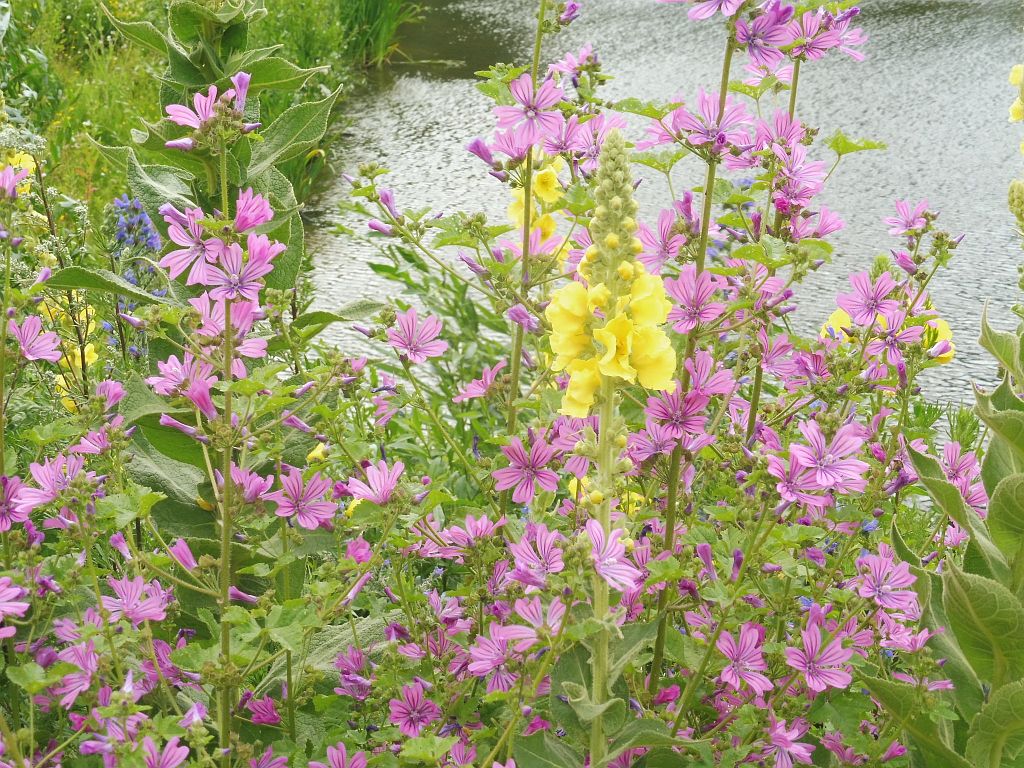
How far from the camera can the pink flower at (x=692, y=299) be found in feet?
4.21

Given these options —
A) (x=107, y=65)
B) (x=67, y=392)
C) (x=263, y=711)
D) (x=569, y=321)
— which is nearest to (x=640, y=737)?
(x=569, y=321)

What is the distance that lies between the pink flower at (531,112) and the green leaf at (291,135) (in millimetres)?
308

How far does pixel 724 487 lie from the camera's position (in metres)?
1.70

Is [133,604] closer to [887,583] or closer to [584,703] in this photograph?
[584,703]

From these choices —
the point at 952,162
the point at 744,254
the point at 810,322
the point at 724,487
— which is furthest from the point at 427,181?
the point at 744,254

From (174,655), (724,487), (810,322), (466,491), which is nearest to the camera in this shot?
(174,655)

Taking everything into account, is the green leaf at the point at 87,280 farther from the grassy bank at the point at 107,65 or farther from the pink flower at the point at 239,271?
the grassy bank at the point at 107,65

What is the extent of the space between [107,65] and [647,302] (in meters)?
4.92

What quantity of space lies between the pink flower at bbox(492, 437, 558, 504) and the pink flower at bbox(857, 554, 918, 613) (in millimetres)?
386

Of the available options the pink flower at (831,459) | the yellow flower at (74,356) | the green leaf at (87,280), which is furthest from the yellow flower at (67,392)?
the pink flower at (831,459)

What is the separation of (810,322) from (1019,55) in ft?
9.92

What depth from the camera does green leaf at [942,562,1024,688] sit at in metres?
1.21

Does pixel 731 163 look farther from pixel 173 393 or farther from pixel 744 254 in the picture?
pixel 173 393

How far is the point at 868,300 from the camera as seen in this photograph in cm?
147
